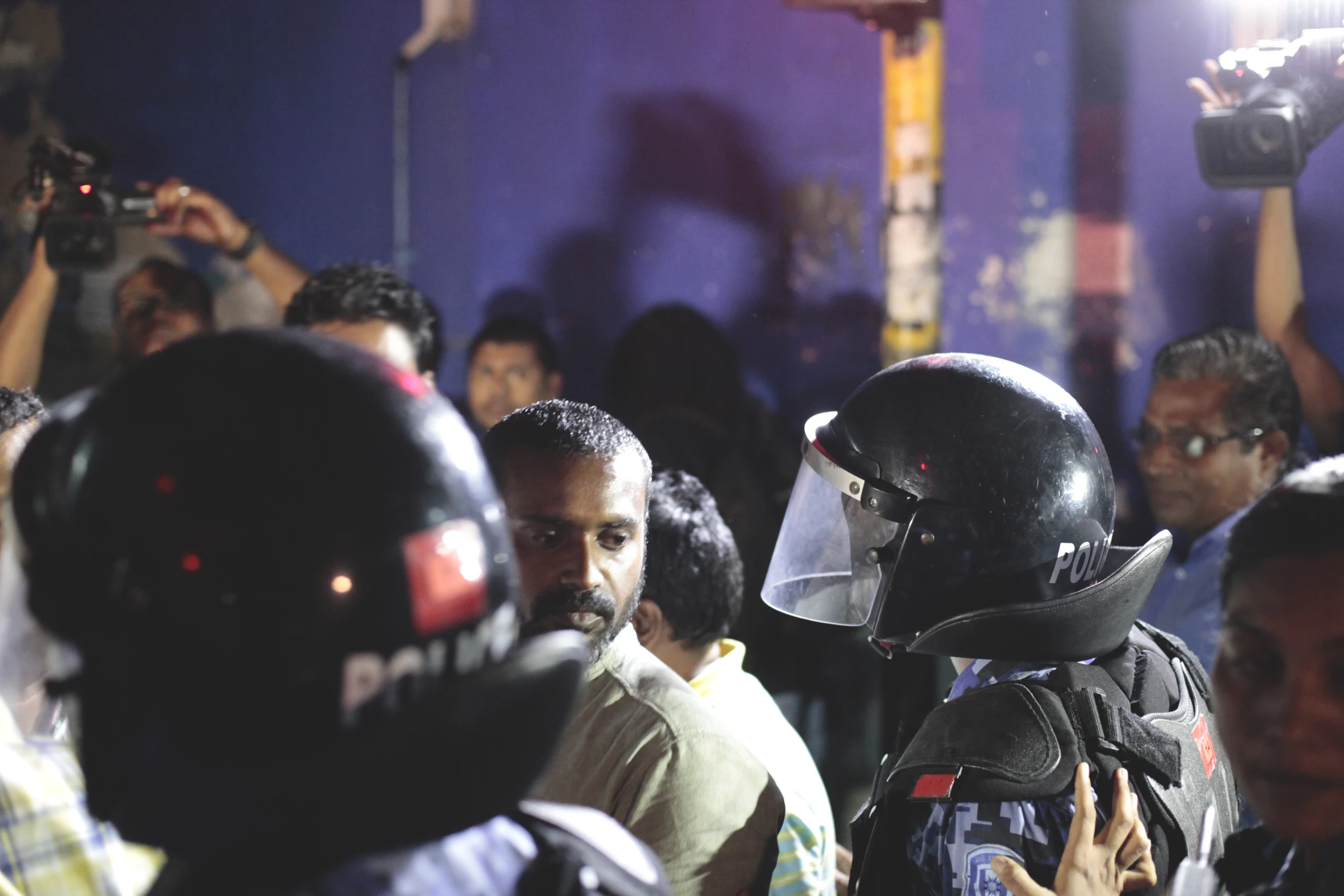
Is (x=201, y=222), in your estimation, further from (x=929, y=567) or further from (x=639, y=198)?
(x=929, y=567)

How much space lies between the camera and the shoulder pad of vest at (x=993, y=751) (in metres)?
1.59

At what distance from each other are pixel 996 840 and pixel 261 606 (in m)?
1.12

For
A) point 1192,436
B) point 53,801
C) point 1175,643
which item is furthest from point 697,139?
point 53,801

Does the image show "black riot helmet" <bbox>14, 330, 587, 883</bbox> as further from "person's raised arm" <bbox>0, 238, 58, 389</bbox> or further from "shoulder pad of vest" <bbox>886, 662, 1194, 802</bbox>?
"person's raised arm" <bbox>0, 238, 58, 389</bbox>

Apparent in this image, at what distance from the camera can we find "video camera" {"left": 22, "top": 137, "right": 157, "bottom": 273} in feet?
13.6

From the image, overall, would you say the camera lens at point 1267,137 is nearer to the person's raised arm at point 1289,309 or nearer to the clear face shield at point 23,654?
the person's raised arm at point 1289,309

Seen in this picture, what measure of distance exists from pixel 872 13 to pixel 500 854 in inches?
148

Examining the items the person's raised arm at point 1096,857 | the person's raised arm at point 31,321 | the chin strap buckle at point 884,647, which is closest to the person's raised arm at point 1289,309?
the chin strap buckle at point 884,647

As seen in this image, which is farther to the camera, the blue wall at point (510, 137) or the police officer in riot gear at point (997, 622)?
the blue wall at point (510, 137)

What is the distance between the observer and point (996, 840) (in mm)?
1600

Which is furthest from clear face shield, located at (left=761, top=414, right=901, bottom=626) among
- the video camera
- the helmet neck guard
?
the video camera

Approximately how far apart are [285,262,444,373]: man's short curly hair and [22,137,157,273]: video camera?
107cm

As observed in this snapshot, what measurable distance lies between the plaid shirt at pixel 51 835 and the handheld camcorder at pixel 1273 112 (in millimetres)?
3249

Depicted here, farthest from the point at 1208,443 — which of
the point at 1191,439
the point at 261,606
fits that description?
the point at 261,606
